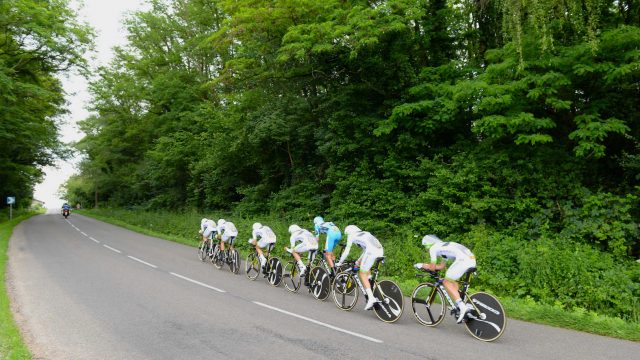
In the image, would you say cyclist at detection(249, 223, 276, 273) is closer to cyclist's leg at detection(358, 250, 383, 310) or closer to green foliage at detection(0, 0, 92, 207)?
cyclist's leg at detection(358, 250, 383, 310)

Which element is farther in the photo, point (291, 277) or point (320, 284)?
point (291, 277)

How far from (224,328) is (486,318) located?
4.05 m

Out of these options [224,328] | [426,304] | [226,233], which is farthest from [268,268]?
[426,304]

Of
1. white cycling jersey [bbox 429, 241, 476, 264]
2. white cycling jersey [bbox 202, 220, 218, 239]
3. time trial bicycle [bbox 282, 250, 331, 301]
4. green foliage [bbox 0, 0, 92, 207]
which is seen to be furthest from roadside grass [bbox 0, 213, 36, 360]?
green foliage [bbox 0, 0, 92, 207]

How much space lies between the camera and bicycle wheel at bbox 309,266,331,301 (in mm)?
→ 9008

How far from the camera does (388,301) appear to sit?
7.28m

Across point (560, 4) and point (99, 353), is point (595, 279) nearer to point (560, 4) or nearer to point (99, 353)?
point (560, 4)

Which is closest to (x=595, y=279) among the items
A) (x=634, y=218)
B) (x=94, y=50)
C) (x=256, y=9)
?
(x=634, y=218)

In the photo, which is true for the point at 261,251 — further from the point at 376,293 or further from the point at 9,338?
the point at 9,338

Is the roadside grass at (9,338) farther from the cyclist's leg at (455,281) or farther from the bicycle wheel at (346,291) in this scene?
the cyclist's leg at (455,281)

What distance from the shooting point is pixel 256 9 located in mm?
15539

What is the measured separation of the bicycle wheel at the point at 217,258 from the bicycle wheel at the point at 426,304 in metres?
7.69

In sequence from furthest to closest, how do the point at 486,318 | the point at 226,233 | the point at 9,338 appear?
the point at 226,233, the point at 486,318, the point at 9,338

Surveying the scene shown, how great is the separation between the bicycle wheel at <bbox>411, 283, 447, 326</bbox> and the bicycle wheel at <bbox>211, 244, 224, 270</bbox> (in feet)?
25.2
